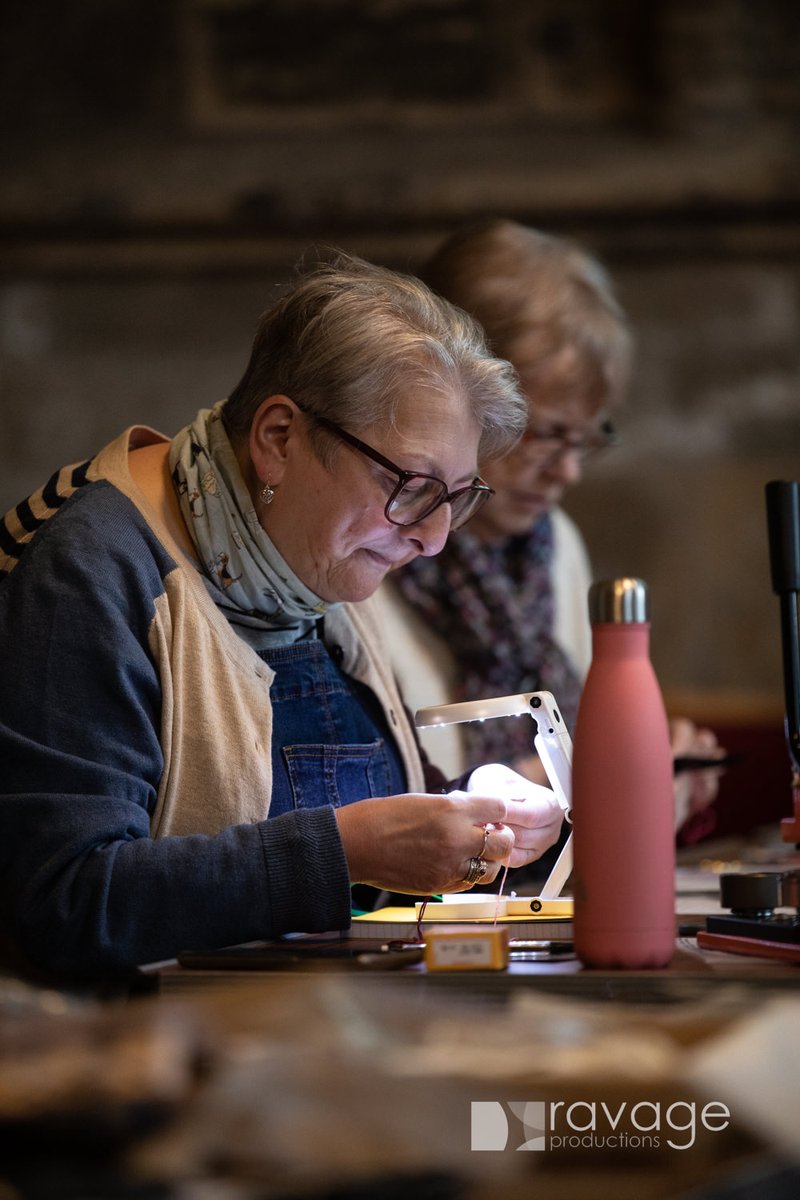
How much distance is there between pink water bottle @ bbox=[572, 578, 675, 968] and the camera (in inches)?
34.6

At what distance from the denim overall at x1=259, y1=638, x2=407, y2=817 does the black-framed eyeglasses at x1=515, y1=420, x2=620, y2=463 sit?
2.81 ft

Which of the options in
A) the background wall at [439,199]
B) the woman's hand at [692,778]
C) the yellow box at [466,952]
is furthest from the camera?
the background wall at [439,199]

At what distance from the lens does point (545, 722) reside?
1.25 m

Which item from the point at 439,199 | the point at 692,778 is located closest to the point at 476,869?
the point at 692,778

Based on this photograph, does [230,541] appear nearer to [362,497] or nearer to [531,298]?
[362,497]

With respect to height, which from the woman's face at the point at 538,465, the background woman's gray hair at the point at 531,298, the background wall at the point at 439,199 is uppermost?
the background wall at the point at 439,199

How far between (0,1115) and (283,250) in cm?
423

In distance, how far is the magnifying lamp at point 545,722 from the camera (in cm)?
121

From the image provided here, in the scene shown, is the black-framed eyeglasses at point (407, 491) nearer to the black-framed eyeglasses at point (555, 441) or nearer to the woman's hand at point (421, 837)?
the woman's hand at point (421, 837)

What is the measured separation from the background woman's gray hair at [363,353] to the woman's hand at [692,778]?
0.79 meters

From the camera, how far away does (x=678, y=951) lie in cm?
101

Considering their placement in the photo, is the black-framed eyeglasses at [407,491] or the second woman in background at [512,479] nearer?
the black-framed eyeglasses at [407,491]

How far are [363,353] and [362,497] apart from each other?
0.45 feet

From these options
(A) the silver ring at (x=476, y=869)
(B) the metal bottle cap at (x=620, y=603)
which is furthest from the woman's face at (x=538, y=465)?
(B) the metal bottle cap at (x=620, y=603)
